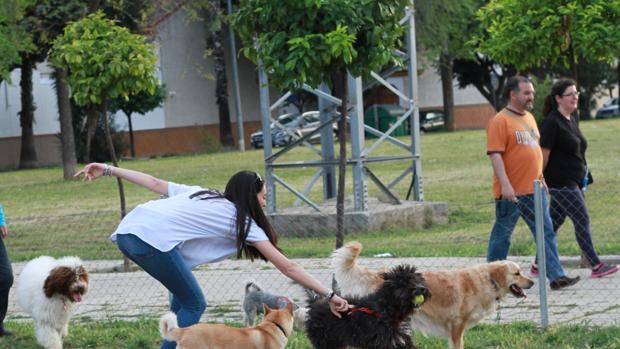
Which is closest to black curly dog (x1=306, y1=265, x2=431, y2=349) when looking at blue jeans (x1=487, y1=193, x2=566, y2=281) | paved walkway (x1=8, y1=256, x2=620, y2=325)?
paved walkway (x1=8, y1=256, x2=620, y2=325)

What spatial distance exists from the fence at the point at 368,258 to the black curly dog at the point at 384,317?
2.55 metres

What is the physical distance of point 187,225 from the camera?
6.30 metres

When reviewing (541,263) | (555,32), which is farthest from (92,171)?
(555,32)

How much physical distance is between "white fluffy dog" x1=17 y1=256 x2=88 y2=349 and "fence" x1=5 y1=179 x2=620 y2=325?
1.51 m

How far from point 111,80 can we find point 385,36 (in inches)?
154

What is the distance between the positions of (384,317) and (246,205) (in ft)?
3.63

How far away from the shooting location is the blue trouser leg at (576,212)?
1000cm

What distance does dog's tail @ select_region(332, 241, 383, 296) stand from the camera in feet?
23.9

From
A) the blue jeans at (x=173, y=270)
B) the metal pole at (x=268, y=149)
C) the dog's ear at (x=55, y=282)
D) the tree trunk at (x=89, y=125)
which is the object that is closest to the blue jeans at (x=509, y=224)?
the blue jeans at (x=173, y=270)

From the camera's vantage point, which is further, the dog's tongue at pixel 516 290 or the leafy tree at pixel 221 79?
the leafy tree at pixel 221 79

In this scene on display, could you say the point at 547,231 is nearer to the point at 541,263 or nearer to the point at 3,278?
the point at 541,263

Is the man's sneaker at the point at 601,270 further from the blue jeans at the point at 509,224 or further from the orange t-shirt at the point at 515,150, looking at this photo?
the orange t-shirt at the point at 515,150

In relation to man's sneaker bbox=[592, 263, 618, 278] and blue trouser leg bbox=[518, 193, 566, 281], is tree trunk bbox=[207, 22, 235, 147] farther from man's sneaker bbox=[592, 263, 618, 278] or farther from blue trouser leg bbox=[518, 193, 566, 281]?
blue trouser leg bbox=[518, 193, 566, 281]

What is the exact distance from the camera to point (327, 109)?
1641 centimetres
